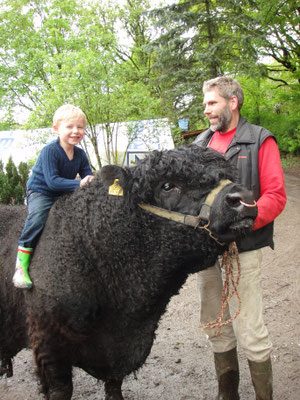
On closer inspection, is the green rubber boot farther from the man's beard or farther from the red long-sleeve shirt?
the man's beard

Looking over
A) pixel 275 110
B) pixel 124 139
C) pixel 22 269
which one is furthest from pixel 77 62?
pixel 275 110

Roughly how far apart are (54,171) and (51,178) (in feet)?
0.30

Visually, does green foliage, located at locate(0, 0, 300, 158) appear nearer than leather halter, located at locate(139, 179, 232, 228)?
No

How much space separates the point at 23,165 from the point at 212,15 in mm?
11522

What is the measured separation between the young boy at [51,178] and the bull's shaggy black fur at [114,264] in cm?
8

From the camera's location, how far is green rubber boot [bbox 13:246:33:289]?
9.17 feet

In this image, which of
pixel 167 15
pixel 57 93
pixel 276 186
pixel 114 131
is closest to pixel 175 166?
pixel 276 186

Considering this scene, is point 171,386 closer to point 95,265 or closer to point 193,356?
point 193,356

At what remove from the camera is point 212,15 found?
15.8 meters

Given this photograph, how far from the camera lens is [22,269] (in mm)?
2848

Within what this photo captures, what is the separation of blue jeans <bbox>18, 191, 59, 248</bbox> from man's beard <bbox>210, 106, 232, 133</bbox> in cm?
169

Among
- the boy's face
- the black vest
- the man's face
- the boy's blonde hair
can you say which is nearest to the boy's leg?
the boy's face

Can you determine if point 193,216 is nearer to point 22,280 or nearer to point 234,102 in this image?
point 234,102

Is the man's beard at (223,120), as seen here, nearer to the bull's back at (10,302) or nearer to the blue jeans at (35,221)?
the blue jeans at (35,221)
